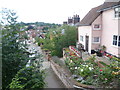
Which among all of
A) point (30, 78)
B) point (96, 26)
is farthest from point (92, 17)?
point (30, 78)

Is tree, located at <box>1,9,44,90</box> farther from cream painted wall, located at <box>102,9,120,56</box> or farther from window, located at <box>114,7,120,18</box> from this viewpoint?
window, located at <box>114,7,120,18</box>

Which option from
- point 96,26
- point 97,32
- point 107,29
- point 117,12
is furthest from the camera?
point 97,32

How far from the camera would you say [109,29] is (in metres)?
11.6

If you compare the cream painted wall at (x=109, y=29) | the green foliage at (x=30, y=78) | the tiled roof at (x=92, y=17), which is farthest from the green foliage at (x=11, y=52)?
the tiled roof at (x=92, y=17)

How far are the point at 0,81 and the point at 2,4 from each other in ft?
11.6

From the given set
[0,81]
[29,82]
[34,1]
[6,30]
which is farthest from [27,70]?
[34,1]

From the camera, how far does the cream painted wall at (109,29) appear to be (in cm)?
1069

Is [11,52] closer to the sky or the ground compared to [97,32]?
closer to the ground

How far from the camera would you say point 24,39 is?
18.7ft

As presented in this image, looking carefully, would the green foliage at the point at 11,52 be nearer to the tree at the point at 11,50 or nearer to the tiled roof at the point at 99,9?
the tree at the point at 11,50

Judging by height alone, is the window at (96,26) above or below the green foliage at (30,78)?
above

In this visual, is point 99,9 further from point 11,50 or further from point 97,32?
point 11,50

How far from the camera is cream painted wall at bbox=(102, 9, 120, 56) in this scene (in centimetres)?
1069

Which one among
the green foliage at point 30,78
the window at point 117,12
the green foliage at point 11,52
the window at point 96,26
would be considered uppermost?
the window at point 117,12
